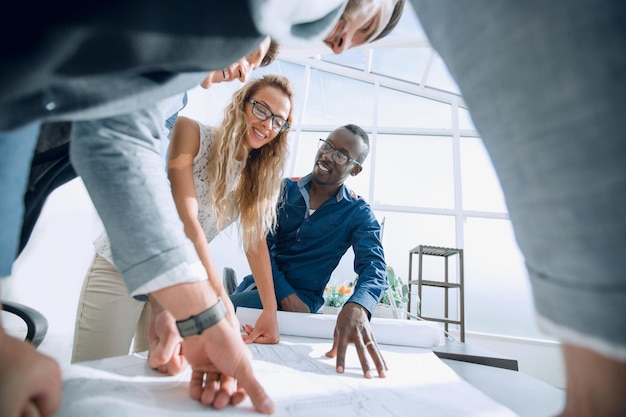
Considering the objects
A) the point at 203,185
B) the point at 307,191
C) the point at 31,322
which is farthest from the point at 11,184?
the point at 307,191

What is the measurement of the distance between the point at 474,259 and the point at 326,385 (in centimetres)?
533

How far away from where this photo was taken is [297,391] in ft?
2.38

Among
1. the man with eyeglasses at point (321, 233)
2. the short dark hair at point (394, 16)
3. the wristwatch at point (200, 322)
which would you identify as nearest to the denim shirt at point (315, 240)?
the man with eyeglasses at point (321, 233)

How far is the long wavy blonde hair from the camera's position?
4.37 feet

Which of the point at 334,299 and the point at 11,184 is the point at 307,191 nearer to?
the point at 334,299

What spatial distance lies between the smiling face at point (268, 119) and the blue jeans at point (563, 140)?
1263mm

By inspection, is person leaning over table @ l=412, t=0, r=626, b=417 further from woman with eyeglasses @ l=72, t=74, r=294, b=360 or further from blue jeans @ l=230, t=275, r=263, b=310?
blue jeans @ l=230, t=275, r=263, b=310

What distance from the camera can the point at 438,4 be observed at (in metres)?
0.32

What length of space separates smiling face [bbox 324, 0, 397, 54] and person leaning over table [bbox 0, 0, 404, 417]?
0.54 ft

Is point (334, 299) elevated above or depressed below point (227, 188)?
below

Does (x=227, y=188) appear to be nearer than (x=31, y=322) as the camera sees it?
No

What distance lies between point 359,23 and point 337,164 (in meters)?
1.50

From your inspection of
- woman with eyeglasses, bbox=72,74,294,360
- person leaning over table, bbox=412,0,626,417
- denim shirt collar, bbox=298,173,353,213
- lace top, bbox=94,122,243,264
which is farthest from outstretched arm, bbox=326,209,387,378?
person leaning over table, bbox=412,0,626,417

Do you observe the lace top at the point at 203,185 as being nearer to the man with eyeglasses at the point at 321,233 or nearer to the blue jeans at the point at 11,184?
the man with eyeglasses at the point at 321,233
